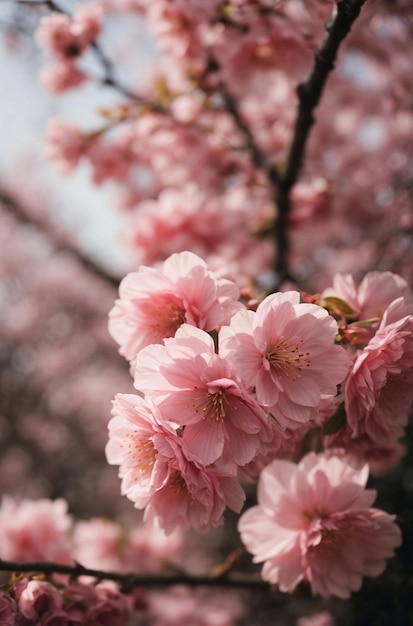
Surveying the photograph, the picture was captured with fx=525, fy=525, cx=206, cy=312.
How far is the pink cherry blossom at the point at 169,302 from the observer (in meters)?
0.85

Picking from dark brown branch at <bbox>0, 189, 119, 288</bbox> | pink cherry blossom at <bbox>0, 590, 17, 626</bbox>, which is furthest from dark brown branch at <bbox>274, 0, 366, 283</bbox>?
pink cherry blossom at <bbox>0, 590, 17, 626</bbox>

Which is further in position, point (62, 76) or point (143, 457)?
point (62, 76)

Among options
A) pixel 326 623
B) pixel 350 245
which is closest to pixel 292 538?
pixel 326 623

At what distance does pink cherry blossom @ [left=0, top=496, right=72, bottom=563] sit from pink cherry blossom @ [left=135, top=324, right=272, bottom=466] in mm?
706

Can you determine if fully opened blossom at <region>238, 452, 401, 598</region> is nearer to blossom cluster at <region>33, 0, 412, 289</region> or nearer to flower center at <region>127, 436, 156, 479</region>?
flower center at <region>127, 436, 156, 479</region>

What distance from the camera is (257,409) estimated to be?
2.48 feet

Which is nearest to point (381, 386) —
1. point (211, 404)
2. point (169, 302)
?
point (211, 404)

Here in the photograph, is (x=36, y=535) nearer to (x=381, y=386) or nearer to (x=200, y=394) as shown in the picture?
(x=200, y=394)

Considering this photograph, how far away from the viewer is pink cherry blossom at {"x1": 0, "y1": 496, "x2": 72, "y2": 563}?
127cm

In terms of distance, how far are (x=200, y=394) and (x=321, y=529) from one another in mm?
392

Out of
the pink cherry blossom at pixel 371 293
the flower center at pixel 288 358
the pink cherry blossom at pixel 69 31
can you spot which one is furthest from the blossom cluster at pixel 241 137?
the flower center at pixel 288 358

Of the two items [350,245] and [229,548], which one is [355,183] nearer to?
[350,245]

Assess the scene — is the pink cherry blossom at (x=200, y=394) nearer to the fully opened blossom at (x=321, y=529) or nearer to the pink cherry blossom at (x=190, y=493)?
the pink cherry blossom at (x=190, y=493)

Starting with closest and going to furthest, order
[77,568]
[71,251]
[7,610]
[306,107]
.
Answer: [7,610] < [77,568] < [306,107] < [71,251]
